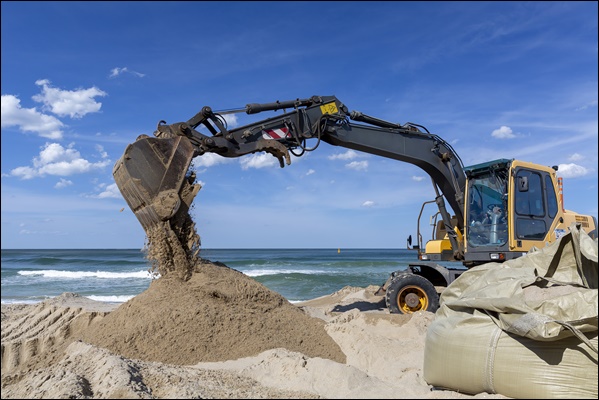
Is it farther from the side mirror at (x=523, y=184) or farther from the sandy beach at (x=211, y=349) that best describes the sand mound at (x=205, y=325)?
the side mirror at (x=523, y=184)

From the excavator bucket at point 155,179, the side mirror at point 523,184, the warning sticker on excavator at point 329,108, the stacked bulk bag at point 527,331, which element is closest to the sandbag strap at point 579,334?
the stacked bulk bag at point 527,331

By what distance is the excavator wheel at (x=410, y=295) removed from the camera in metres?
8.13

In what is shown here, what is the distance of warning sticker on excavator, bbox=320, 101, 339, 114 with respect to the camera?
26.7 ft

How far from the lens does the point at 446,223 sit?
28.4 feet

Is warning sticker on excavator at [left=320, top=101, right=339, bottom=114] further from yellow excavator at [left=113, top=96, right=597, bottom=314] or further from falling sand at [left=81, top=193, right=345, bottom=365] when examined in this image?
falling sand at [left=81, top=193, right=345, bottom=365]

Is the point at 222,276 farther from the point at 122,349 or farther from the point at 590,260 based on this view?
the point at 590,260

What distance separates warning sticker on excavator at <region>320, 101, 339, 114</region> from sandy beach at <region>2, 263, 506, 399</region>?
10.2ft

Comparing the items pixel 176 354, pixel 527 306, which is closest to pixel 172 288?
pixel 176 354

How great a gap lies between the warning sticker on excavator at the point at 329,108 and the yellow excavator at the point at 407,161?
2 centimetres

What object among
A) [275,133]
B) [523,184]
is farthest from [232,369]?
[523,184]

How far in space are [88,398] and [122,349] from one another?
6.15 ft

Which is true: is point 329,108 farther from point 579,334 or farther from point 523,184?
point 579,334

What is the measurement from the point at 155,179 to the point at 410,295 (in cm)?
466

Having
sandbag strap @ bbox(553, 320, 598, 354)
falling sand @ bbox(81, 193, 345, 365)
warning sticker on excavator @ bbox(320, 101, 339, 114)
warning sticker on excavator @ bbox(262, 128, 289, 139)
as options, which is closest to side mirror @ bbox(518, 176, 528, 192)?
warning sticker on excavator @ bbox(320, 101, 339, 114)
